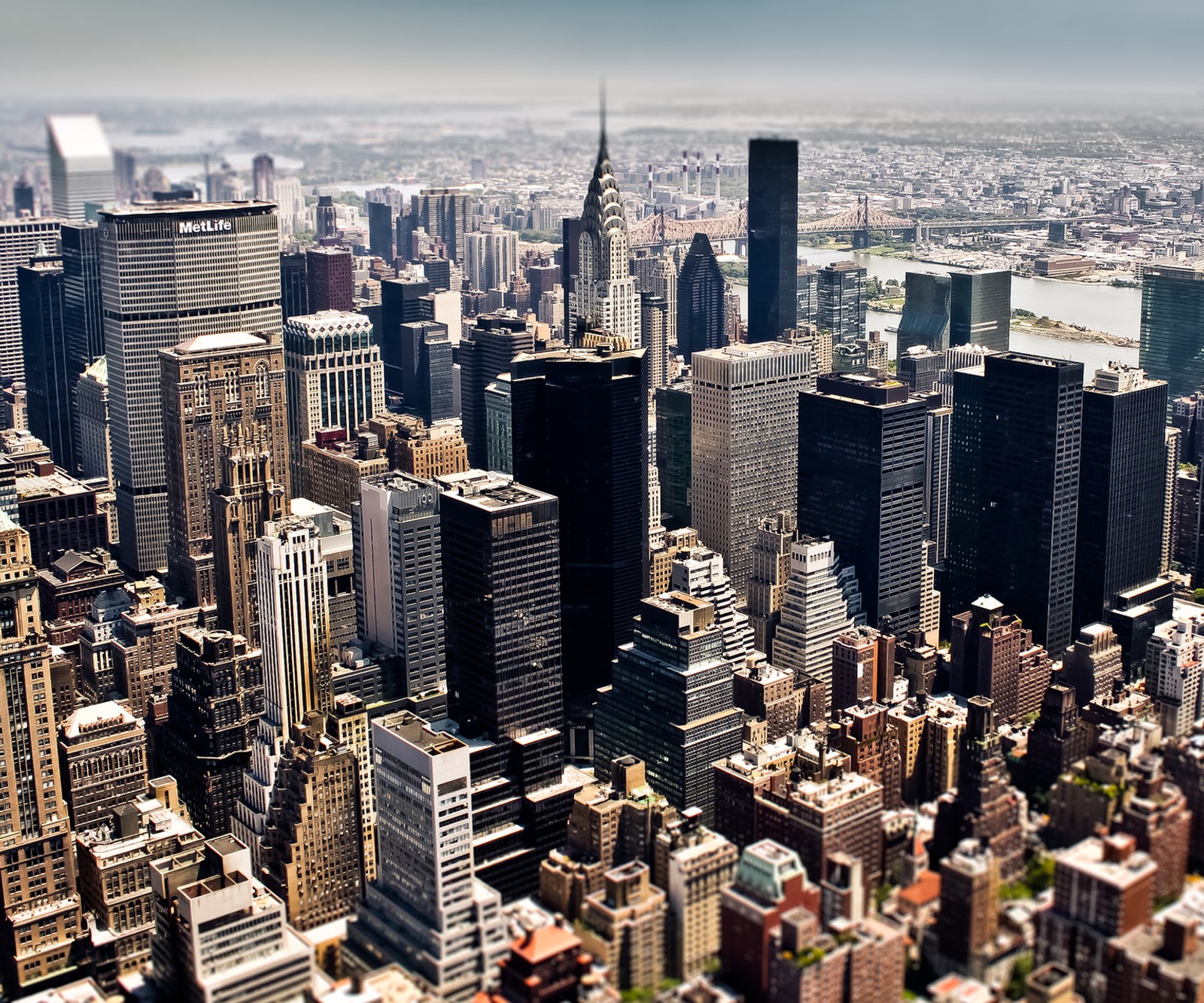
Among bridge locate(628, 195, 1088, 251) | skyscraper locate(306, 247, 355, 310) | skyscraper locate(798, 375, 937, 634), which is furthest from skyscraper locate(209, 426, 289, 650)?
skyscraper locate(306, 247, 355, 310)

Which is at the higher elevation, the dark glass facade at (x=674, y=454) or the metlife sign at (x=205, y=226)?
the metlife sign at (x=205, y=226)

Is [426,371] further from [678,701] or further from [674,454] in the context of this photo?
[678,701]

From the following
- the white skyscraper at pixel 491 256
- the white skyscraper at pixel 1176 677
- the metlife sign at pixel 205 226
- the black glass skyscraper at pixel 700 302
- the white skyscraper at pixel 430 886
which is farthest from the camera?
the white skyscraper at pixel 491 256

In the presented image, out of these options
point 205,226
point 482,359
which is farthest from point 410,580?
point 482,359

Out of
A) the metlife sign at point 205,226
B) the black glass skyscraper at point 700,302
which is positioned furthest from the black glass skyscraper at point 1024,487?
the metlife sign at point 205,226

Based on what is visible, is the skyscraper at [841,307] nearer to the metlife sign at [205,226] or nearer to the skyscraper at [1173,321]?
the skyscraper at [1173,321]

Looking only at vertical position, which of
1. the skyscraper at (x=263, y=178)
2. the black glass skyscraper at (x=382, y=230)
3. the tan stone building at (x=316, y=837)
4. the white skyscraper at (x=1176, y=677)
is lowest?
the tan stone building at (x=316, y=837)
